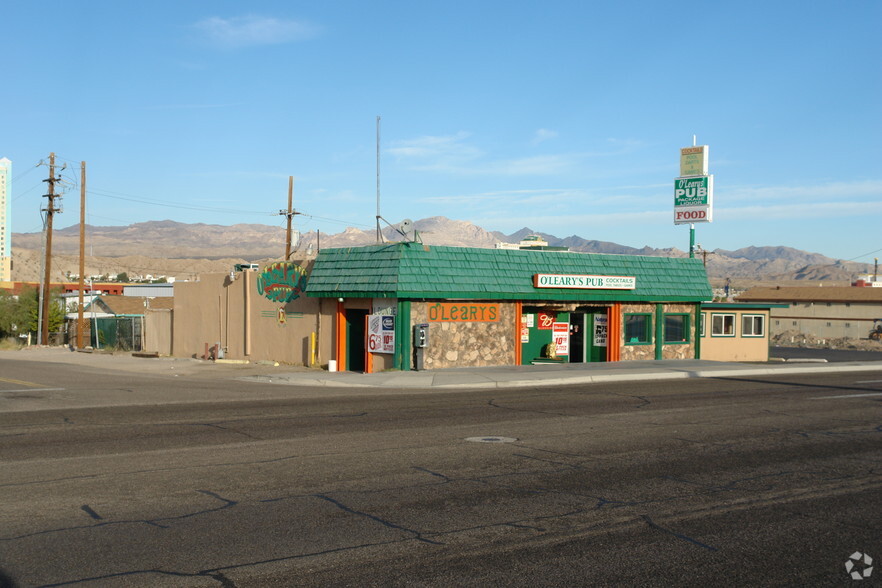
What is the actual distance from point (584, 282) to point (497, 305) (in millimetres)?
3716

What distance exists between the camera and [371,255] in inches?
1145

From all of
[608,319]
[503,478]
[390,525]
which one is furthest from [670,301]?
[390,525]

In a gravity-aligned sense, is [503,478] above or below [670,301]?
below

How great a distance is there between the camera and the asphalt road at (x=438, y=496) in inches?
278

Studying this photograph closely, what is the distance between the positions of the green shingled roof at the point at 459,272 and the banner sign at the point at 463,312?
53cm

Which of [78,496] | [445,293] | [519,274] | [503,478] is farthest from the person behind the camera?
[519,274]

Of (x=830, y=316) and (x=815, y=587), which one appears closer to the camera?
(x=815, y=587)

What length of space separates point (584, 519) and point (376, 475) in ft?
10.5

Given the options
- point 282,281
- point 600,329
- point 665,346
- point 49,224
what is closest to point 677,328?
point 665,346

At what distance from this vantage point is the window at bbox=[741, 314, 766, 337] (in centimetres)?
4150

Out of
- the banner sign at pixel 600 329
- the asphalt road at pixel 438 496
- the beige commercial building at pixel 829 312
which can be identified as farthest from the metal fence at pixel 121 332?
the beige commercial building at pixel 829 312

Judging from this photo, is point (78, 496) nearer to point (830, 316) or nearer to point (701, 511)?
point (701, 511)

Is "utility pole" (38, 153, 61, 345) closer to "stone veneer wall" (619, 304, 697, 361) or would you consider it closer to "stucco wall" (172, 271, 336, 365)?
"stucco wall" (172, 271, 336, 365)

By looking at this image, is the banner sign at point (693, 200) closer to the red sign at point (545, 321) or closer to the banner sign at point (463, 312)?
the red sign at point (545, 321)
